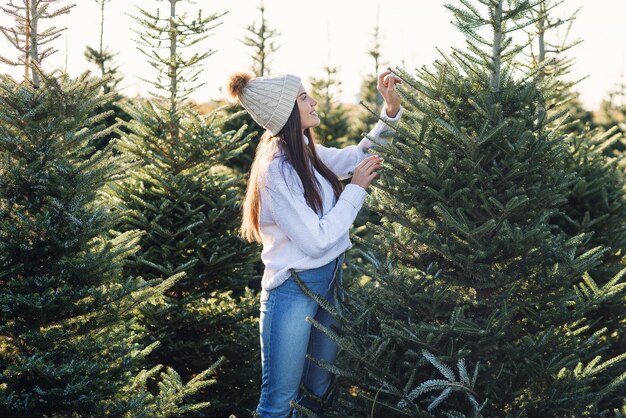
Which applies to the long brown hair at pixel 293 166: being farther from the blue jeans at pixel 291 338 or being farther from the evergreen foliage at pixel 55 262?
the evergreen foliage at pixel 55 262

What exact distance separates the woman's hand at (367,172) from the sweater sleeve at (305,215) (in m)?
0.03

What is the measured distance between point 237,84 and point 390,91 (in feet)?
2.60

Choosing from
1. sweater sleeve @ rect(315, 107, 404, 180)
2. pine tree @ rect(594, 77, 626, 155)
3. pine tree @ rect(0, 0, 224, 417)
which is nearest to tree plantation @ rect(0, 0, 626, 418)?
pine tree @ rect(0, 0, 224, 417)

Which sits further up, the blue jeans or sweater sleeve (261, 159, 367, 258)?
sweater sleeve (261, 159, 367, 258)

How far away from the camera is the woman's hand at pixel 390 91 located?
130 inches

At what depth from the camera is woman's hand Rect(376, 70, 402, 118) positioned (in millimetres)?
3304

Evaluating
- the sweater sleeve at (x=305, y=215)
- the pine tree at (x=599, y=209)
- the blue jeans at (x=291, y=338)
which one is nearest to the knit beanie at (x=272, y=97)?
the sweater sleeve at (x=305, y=215)

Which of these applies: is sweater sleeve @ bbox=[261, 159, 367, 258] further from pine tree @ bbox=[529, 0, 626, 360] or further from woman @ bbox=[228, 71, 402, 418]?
pine tree @ bbox=[529, 0, 626, 360]

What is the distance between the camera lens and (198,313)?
15.4ft

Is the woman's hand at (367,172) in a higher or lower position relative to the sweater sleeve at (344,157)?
lower

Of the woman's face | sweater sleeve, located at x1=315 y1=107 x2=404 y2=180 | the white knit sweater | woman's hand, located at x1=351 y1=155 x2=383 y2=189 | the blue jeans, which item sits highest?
the woman's face

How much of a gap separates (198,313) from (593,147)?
3.22m

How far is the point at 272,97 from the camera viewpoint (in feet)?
10.9

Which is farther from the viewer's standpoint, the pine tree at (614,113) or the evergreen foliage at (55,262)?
the pine tree at (614,113)
